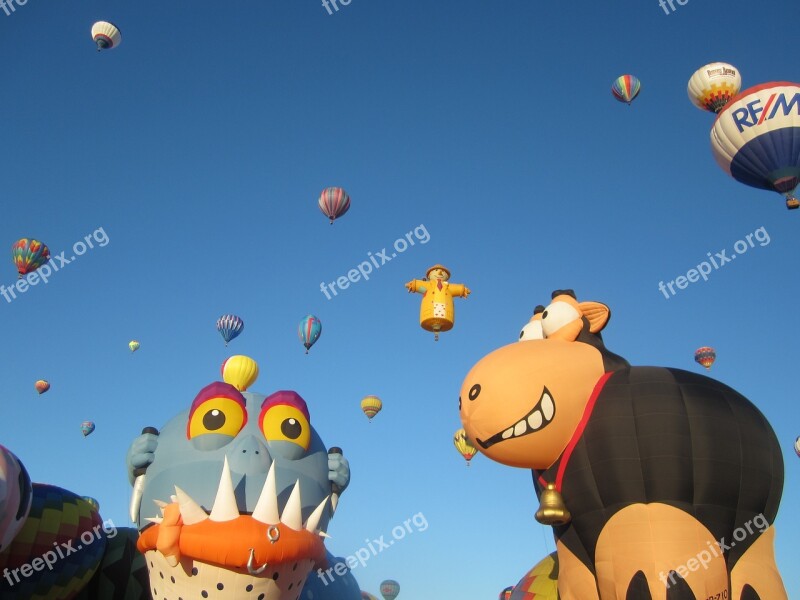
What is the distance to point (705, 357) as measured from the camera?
24047mm

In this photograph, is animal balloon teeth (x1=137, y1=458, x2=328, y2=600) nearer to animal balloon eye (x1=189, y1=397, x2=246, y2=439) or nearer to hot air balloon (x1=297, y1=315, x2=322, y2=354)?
animal balloon eye (x1=189, y1=397, x2=246, y2=439)

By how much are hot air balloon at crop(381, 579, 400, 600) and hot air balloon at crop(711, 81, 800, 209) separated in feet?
68.4

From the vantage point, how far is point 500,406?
7449 millimetres

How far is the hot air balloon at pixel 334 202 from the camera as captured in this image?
2047 cm

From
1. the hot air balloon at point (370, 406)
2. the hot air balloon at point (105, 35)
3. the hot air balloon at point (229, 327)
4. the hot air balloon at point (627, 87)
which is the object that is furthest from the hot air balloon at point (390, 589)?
the hot air balloon at point (105, 35)

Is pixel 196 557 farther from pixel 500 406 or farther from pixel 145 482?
pixel 500 406

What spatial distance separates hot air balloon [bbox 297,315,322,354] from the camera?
21.7m

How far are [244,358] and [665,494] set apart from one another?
19.0 feet

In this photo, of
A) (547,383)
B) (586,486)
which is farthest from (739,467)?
(547,383)

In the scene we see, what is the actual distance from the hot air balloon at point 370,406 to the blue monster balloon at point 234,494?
703 inches

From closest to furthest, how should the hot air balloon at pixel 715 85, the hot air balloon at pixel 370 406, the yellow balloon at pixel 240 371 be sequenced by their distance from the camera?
the yellow balloon at pixel 240 371 < the hot air balloon at pixel 715 85 < the hot air balloon at pixel 370 406

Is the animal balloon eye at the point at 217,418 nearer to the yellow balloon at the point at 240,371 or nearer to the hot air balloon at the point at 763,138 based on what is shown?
the yellow balloon at the point at 240,371
